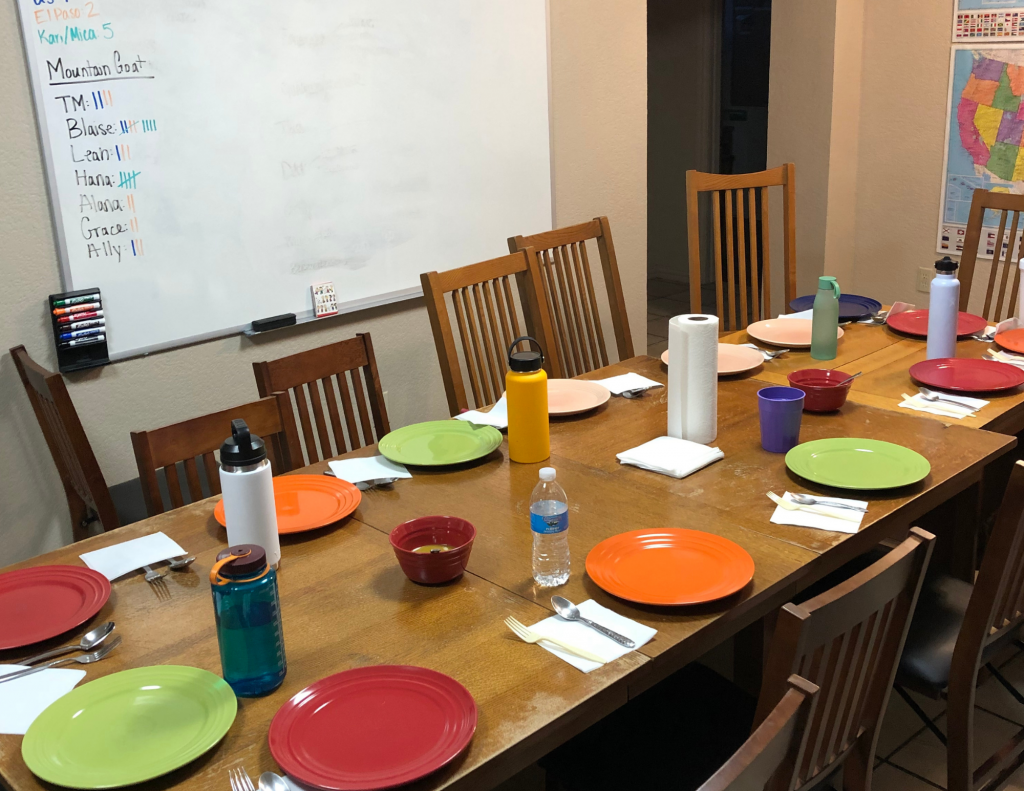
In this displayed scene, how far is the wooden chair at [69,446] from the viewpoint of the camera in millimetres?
1847

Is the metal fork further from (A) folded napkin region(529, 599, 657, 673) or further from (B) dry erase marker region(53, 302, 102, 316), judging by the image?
(B) dry erase marker region(53, 302, 102, 316)

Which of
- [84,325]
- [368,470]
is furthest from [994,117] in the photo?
Answer: [84,325]

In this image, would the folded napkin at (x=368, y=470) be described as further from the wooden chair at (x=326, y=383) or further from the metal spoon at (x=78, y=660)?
the metal spoon at (x=78, y=660)

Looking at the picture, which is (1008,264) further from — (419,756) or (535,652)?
(419,756)

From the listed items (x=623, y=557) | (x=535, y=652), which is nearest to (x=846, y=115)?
(x=623, y=557)

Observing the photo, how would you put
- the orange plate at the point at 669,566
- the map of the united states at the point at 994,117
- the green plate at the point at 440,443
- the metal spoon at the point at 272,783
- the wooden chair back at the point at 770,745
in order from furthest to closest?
the map of the united states at the point at 994,117
the green plate at the point at 440,443
the orange plate at the point at 669,566
the metal spoon at the point at 272,783
the wooden chair back at the point at 770,745

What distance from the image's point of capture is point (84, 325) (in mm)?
2307

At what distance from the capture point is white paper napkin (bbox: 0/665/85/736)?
1.12m

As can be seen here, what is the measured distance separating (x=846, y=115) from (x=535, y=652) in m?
3.47

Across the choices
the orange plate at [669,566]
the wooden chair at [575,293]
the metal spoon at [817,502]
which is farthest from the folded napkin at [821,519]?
the wooden chair at [575,293]

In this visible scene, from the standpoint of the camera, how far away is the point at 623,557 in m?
1.41

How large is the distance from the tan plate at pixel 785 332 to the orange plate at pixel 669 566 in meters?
1.05

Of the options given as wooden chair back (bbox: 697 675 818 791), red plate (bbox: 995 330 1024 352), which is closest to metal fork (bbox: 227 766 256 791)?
wooden chair back (bbox: 697 675 818 791)

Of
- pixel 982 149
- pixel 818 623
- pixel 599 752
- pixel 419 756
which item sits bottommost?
pixel 599 752
